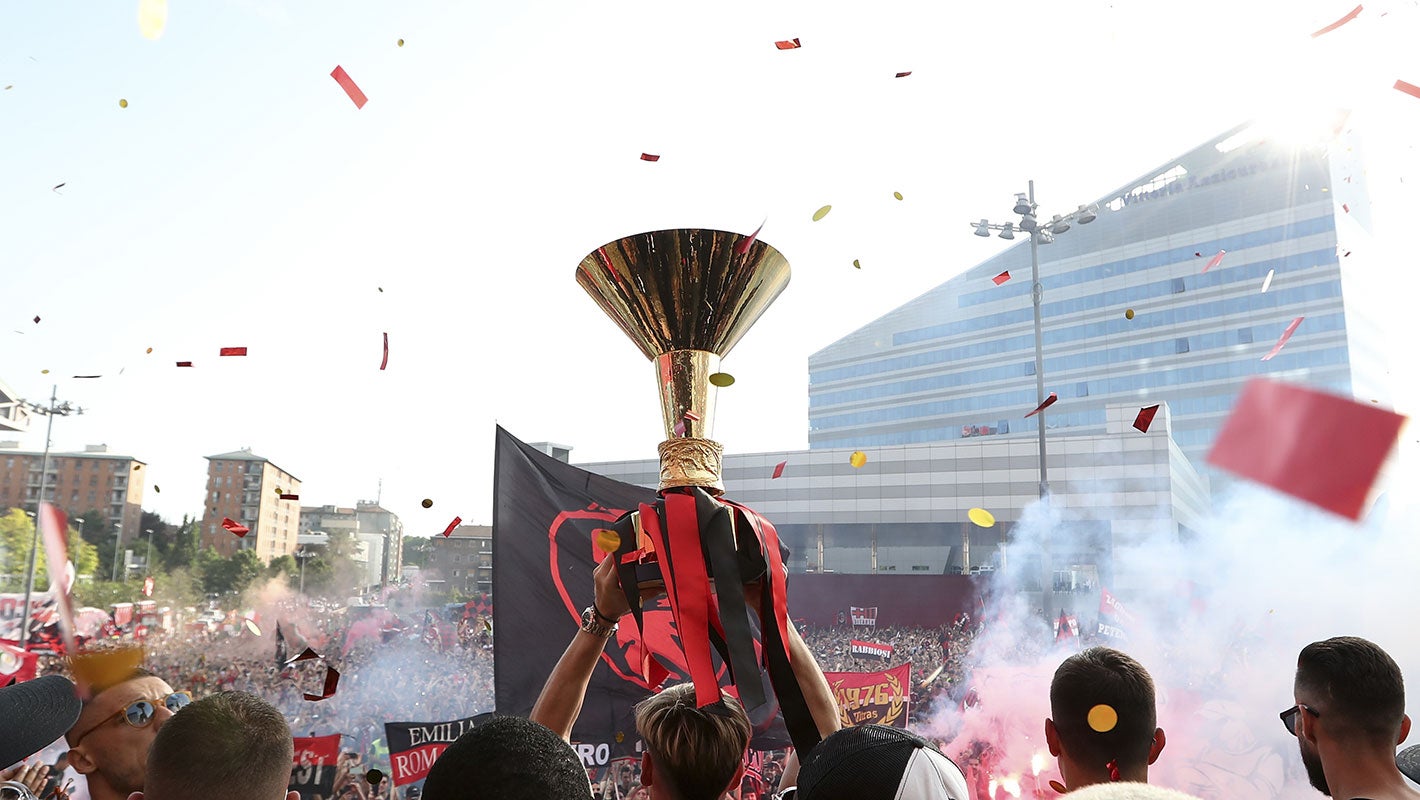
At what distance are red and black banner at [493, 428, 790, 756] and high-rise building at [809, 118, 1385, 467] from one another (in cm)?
4887

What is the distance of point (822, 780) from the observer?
128cm

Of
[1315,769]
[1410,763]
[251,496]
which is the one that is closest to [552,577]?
[1315,769]

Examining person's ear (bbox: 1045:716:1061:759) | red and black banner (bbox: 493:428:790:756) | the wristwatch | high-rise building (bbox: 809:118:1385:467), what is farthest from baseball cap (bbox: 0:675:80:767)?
high-rise building (bbox: 809:118:1385:467)

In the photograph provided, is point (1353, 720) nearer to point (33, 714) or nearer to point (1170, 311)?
point (33, 714)

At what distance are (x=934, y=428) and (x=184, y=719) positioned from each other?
217ft

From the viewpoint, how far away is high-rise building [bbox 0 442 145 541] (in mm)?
63094

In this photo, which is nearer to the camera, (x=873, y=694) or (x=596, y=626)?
(x=596, y=626)

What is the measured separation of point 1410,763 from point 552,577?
3.95 meters

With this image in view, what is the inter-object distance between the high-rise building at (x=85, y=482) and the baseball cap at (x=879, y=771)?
72.9 meters

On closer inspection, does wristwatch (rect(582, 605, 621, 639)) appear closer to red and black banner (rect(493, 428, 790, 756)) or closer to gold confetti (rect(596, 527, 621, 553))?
gold confetti (rect(596, 527, 621, 553))

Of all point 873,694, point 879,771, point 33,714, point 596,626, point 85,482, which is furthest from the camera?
point 85,482

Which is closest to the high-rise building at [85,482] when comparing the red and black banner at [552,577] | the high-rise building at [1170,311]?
the high-rise building at [1170,311]

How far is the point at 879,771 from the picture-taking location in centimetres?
127

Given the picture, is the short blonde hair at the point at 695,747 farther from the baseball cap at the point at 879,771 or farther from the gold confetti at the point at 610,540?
the gold confetti at the point at 610,540
